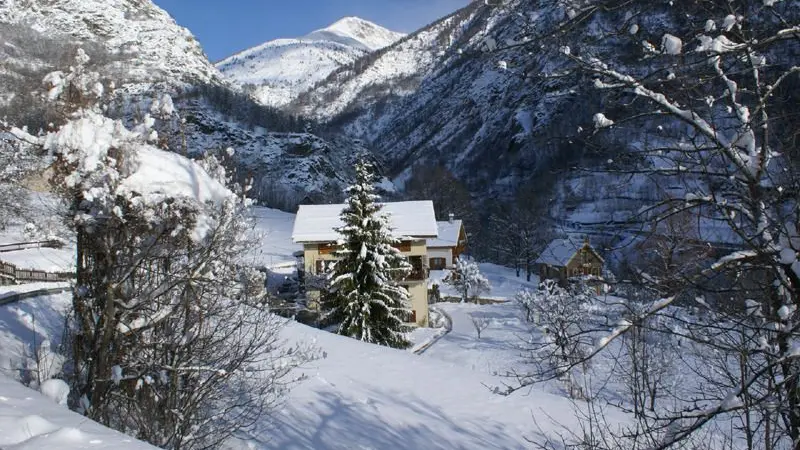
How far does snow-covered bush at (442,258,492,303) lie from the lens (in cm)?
4216

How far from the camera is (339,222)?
3044 centimetres

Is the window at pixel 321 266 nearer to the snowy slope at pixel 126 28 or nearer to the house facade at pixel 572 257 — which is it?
the house facade at pixel 572 257

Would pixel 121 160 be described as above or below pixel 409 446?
above

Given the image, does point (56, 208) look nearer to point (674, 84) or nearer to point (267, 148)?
point (674, 84)

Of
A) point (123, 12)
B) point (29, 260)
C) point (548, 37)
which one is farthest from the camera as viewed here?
point (123, 12)

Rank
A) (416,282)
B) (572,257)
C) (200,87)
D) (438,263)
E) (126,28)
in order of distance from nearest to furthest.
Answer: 1. (572,257)
2. (416,282)
3. (438,263)
4. (200,87)
5. (126,28)

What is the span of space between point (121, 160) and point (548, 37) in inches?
177

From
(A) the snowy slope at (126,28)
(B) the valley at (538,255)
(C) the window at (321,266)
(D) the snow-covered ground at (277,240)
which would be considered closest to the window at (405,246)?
(C) the window at (321,266)

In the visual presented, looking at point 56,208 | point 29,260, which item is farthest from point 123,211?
point 29,260

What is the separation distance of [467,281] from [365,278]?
75.4 feet

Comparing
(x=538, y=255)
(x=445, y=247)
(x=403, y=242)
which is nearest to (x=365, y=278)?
(x=403, y=242)

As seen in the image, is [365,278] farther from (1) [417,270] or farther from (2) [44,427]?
(2) [44,427]

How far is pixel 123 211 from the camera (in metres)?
5.55

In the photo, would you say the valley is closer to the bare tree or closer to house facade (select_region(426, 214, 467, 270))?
the bare tree
